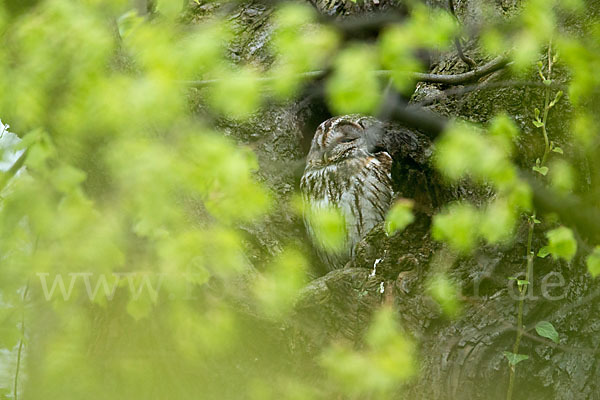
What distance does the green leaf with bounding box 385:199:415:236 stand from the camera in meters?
1.89

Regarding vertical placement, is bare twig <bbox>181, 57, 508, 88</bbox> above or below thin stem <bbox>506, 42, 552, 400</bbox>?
above

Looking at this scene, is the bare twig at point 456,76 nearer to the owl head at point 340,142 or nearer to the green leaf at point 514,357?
the green leaf at point 514,357

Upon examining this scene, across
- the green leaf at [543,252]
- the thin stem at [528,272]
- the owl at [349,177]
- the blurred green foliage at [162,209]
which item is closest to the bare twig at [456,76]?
the blurred green foliage at [162,209]

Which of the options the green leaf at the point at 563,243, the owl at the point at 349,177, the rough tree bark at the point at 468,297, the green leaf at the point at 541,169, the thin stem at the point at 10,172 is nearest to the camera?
the green leaf at the point at 563,243

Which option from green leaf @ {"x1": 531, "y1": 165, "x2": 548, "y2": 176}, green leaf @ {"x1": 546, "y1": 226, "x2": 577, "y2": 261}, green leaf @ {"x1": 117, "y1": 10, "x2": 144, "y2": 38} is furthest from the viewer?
green leaf @ {"x1": 117, "y1": 10, "x2": 144, "y2": 38}

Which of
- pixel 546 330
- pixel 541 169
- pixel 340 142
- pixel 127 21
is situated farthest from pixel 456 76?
pixel 127 21

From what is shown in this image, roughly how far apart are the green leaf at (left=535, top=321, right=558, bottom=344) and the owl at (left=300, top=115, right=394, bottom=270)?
1269mm

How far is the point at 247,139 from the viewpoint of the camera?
2.83 metres

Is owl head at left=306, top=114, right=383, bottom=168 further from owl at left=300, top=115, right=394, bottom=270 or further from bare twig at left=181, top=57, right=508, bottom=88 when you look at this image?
bare twig at left=181, top=57, right=508, bottom=88

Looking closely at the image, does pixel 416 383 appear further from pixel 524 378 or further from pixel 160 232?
pixel 160 232

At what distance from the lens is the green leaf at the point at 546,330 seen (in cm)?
178

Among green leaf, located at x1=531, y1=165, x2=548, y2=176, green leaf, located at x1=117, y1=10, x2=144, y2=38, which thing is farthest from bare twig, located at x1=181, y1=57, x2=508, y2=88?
green leaf, located at x1=117, y1=10, x2=144, y2=38

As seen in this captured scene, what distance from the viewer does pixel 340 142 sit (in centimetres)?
314

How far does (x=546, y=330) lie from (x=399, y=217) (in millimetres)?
516
